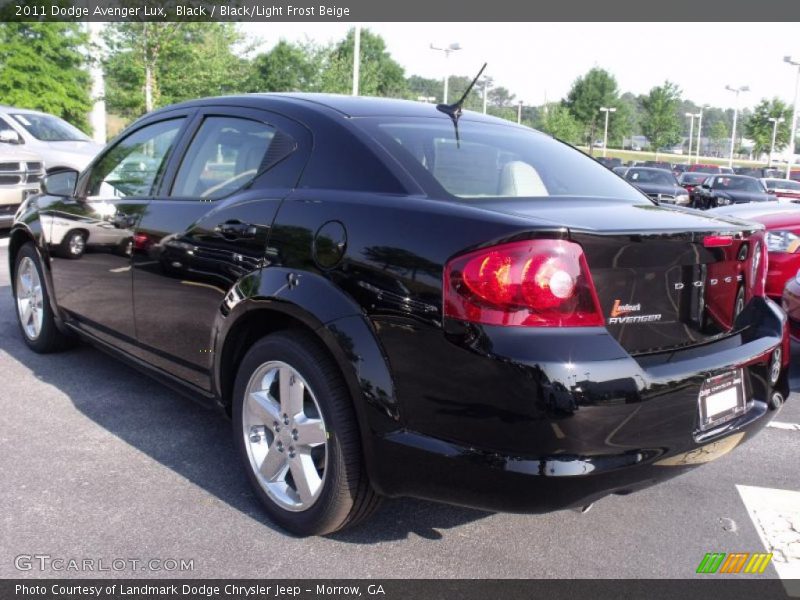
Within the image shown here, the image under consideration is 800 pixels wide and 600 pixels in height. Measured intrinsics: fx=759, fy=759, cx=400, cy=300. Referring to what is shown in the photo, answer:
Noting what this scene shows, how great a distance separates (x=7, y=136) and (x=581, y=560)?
448 inches

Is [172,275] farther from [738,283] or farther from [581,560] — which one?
[738,283]

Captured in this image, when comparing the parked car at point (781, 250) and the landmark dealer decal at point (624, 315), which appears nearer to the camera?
the landmark dealer decal at point (624, 315)

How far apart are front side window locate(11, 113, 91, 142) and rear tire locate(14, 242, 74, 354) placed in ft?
29.6

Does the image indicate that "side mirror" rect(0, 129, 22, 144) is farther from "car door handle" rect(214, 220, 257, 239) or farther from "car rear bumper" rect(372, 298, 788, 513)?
"car rear bumper" rect(372, 298, 788, 513)

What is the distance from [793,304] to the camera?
538cm

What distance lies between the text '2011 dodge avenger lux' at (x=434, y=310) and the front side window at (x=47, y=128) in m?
11.0

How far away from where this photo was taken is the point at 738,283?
291 centimetres

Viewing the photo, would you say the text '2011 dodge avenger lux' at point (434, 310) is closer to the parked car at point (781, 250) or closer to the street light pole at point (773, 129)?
the parked car at point (781, 250)

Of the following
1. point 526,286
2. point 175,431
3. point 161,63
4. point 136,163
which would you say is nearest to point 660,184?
point 161,63

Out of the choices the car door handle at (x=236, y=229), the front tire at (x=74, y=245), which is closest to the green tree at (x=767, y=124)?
the front tire at (x=74, y=245)

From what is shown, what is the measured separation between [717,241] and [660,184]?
1882cm

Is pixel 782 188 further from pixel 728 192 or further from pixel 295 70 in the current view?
pixel 295 70

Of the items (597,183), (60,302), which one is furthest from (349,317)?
(60,302)

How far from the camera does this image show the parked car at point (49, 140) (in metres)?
12.7
